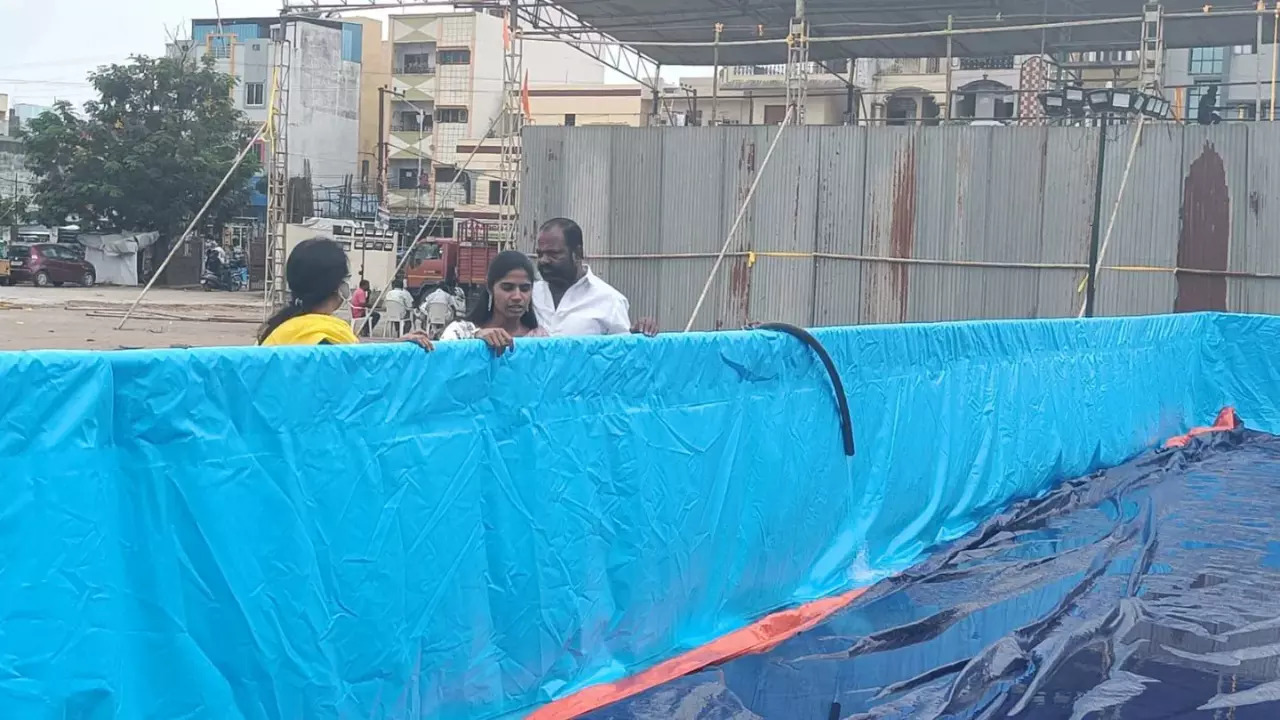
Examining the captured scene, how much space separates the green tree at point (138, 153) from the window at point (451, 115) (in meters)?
8.90

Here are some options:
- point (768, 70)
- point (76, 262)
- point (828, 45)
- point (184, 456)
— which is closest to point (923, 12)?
point (828, 45)

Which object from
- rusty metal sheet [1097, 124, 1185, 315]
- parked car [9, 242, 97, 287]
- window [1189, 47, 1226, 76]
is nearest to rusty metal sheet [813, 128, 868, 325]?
rusty metal sheet [1097, 124, 1185, 315]

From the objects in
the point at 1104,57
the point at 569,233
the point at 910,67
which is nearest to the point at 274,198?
the point at 569,233

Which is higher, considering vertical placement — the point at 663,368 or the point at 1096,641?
the point at 663,368

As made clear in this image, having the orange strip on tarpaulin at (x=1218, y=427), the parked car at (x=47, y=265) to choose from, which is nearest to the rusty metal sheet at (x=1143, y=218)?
the orange strip on tarpaulin at (x=1218, y=427)

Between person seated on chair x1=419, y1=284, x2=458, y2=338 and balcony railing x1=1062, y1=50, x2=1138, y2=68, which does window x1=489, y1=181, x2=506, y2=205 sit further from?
person seated on chair x1=419, y1=284, x2=458, y2=338

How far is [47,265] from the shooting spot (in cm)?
4591

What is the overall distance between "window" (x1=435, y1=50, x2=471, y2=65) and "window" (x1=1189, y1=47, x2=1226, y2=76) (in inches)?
1141

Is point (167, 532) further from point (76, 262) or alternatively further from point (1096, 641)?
point (76, 262)

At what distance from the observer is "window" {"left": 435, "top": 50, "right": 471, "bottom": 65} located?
184 ft

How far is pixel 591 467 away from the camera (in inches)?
185

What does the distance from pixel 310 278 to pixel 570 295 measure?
1.81 meters

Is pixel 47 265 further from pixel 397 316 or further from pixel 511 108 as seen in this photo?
pixel 511 108

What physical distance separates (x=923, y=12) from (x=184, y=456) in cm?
2077
